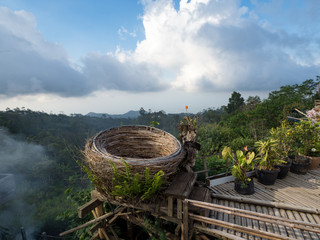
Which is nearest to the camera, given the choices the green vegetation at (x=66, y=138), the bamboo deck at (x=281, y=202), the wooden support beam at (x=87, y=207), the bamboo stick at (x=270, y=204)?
the bamboo deck at (x=281, y=202)

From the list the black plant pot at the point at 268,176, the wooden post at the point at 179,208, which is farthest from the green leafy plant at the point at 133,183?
the black plant pot at the point at 268,176

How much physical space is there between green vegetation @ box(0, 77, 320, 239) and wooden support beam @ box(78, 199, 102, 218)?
87.2 inches

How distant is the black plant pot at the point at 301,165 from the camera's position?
186 inches

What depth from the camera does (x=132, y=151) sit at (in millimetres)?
4328

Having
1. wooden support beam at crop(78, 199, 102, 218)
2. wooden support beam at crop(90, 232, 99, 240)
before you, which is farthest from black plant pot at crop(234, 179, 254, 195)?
wooden support beam at crop(90, 232, 99, 240)

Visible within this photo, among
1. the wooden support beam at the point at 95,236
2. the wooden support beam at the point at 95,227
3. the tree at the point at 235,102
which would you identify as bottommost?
the wooden support beam at the point at 95,236

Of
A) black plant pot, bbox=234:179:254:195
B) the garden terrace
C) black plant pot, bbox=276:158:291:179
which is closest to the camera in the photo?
the garden terrace

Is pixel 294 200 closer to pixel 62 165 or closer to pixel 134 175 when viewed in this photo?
pixel 134 175

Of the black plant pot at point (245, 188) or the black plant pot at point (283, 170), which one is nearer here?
the black plant pot at point (245, 188)

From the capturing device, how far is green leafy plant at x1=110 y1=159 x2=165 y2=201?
8.48ft

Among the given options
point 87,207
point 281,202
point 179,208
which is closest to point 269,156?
point 281,202

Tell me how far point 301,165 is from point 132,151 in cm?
444

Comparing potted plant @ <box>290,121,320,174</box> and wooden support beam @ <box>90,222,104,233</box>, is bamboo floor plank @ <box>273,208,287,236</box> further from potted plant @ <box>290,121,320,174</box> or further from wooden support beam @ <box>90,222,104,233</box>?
wooden support beam @ <box>90,222,104,233</box>

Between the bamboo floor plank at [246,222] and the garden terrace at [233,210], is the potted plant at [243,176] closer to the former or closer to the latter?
the garden terrace at [233,210]
